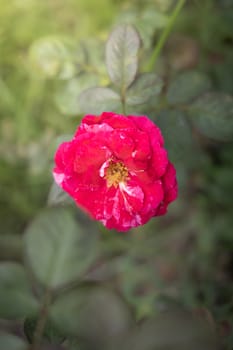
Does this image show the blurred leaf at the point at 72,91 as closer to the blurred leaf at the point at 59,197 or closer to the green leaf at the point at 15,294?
the blurred leaf at the point at 59,197

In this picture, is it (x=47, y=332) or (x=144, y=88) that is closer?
(x=47, y=332)

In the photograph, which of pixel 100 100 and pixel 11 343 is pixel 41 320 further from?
pixel 100 100

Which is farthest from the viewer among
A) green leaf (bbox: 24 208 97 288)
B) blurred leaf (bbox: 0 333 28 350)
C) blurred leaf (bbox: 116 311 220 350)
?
green leaf (bbox: 24 208 97 288)

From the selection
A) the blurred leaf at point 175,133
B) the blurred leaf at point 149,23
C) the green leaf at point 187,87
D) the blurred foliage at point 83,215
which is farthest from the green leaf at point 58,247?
the blurred leaf at point 149,23

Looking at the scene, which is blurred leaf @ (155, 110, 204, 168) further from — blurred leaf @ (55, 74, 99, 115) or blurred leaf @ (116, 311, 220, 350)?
blurred leaf @ (116, 311, 220, 350)

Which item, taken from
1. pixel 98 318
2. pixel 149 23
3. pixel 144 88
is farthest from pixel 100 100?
pixel 98 318

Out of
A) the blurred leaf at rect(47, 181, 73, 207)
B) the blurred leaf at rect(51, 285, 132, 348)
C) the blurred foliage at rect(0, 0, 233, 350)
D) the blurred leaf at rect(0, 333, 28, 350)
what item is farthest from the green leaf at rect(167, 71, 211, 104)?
the blurred leaf at rect(0, 333, 28, 350)
